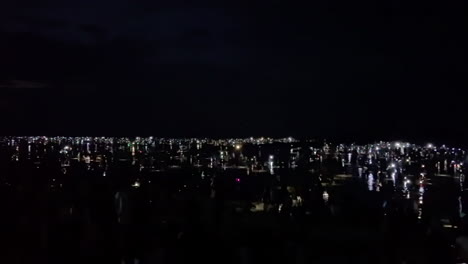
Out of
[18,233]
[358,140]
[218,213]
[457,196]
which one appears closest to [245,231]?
[218,213]

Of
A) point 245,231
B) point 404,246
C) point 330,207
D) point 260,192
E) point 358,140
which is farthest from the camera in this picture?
point 358,140

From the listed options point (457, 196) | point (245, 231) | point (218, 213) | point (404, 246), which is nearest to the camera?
point (404, 246)

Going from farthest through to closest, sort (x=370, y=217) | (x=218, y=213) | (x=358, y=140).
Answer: (x=358, y=140) < (x=370, y=217) < (x=218, y=213)

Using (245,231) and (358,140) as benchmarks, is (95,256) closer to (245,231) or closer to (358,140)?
(245,231)

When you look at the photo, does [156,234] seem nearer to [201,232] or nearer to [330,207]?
[201,232]

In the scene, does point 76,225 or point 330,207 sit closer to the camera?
point 76,225

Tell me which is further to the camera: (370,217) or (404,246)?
(370,217)

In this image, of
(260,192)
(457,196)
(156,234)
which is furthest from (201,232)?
(457,196)

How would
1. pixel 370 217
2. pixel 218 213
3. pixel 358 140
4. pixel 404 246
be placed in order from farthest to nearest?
pixel 358 140
pixel 370 217
pixel 218 213
pixel 404 246

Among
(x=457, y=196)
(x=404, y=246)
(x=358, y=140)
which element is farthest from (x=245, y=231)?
(x=358, y=140)
